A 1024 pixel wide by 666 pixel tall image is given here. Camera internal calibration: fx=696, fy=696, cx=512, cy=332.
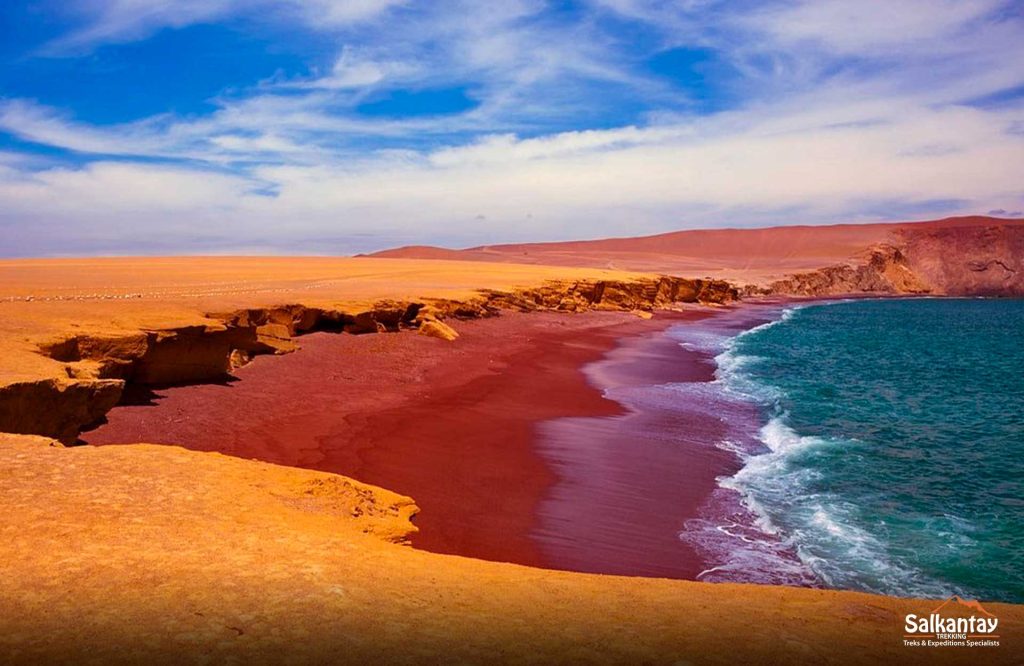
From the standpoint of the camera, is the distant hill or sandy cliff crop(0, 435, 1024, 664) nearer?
sandy cliff crop(0, 435, 1024, 664)

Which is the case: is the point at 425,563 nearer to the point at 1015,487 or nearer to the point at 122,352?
the point at 122,352

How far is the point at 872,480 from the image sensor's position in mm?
12727

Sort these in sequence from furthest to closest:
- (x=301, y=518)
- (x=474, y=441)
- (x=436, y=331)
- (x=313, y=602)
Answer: (x=436, y=331) → (x=474, y=441) → (x=301, y=518) → (x=313, y=602)

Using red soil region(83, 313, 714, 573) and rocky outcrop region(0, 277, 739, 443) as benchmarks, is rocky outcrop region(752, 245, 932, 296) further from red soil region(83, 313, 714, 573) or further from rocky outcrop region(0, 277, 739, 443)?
red soil region(83, 313, 714, 573)

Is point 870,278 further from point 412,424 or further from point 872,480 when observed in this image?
point 412,424

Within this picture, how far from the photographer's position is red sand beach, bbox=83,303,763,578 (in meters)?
9.34

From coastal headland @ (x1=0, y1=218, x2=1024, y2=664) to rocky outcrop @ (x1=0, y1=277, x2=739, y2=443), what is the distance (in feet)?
0.15

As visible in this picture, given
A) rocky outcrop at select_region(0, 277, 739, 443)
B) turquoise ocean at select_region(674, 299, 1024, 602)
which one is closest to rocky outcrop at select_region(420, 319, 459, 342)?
rocky outcrop at select_region(0, 277, 739, 443)

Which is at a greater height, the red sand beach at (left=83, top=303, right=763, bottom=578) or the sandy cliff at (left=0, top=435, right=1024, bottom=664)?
the sandy cliff at (left=0, top=435, right=1024, bottom=664)

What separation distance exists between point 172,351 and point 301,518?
8945 millimetres

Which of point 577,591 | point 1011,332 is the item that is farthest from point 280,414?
point 1011,332

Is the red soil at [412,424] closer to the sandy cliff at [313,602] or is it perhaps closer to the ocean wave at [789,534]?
the ocean wave at [789,534]

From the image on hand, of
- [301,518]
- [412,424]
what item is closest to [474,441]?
[412,424]

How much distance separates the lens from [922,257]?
4523 inches
